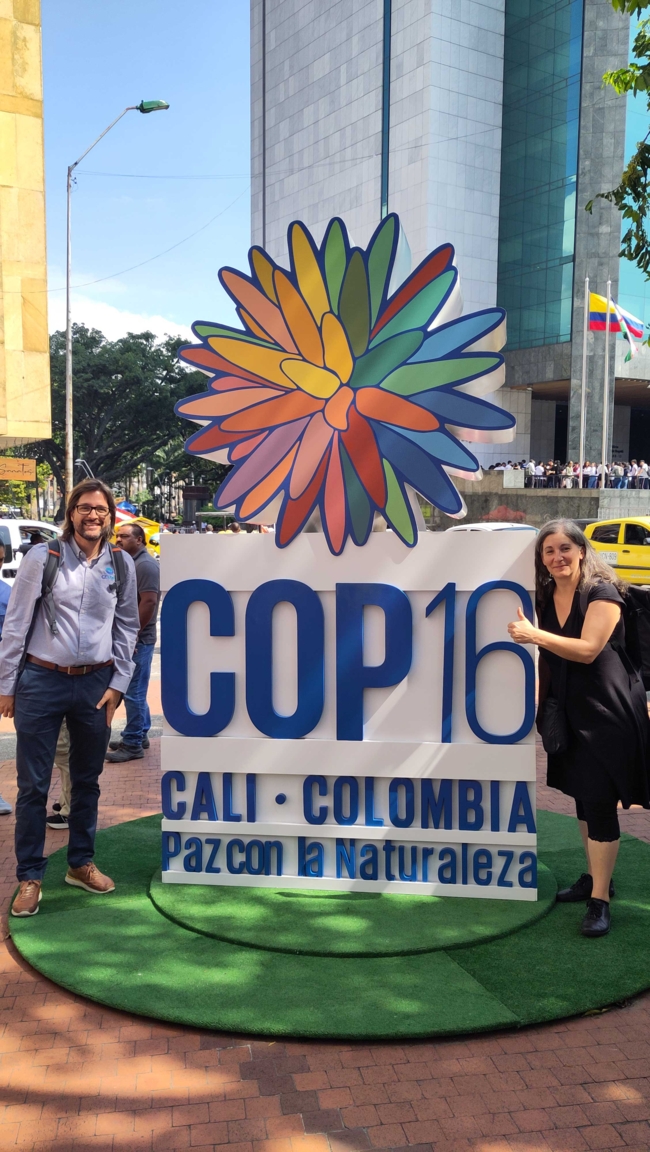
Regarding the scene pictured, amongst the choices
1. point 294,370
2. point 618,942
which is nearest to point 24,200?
point 294,370

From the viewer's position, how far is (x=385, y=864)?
4488mm

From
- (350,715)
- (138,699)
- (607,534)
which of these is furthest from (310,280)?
(607,534)

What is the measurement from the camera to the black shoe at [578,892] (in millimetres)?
4430

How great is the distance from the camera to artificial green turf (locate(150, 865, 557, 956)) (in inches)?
155

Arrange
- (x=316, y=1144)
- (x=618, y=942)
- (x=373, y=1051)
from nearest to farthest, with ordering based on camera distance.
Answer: (x=316, y=1144) < (x=373, y=1051) < (x=618, y=942)

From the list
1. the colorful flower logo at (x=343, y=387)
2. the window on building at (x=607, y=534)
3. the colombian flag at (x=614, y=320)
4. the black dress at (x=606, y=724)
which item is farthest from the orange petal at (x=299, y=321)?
the colombian flag at (x=614, y=320)

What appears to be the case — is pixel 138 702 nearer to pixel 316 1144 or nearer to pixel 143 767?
pixel 143 767

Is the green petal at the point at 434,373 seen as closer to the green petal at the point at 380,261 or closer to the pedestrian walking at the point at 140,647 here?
the green petal at the point at 380,261

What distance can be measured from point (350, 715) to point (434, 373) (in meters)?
1.63

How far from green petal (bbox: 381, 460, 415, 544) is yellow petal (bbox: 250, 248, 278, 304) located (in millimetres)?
996

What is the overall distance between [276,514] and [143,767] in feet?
10.7

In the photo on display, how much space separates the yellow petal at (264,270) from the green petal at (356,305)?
0.34m

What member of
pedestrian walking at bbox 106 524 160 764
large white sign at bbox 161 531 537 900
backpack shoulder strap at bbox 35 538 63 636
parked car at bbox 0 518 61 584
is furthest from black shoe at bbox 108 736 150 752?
parked car at bbox 0 518 61 584

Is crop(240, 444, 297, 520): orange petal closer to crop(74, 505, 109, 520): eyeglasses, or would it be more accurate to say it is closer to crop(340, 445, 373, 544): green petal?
crop(340, 445, 373, 544): green petal
